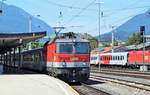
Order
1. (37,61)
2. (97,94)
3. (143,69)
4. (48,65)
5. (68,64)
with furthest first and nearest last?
(143,69), (37,61), (48,65), (68,64), (97,94)

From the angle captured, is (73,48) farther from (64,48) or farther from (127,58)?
(127,58)

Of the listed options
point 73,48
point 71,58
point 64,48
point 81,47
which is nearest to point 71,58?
point 71,58

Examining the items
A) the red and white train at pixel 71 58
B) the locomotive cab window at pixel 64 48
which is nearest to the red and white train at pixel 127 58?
the red and white train at pixel 71 58

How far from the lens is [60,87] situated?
21438 millimetres

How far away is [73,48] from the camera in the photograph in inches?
1037

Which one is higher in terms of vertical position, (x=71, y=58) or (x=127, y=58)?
(x=71, y=58)

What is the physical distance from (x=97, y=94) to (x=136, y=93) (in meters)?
2.13

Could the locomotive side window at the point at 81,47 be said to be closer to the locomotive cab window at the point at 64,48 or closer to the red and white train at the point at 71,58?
the red and white train at the point at 71,58

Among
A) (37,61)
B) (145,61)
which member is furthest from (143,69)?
(37,61)

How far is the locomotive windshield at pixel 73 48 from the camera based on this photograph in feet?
86.3

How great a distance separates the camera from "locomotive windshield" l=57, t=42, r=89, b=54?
2630 centimetres

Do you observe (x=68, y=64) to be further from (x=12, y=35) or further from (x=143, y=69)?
(x=143, y=69)

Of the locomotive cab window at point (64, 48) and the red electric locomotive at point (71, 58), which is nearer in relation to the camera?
the red electric locomotive at point (71, 58)

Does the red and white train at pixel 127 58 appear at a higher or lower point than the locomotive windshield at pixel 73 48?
lower
